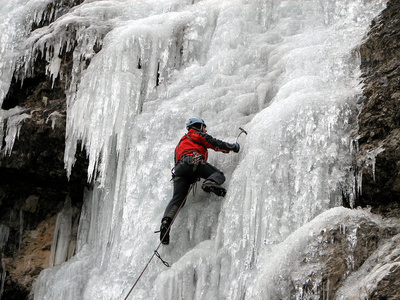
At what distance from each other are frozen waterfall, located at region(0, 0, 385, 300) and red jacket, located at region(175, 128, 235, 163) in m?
0.27

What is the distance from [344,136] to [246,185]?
1160mm

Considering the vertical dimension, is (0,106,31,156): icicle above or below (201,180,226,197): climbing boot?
above

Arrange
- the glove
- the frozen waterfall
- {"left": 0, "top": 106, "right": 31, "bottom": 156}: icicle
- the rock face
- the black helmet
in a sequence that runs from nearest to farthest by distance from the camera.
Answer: the rock face
the frozen waterfall
the glove
the black helmet
{"left": 0, "top": 106, "right": 31, "bottom": 156}: icicle

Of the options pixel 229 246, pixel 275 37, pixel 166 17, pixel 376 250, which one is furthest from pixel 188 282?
pixel 166 17

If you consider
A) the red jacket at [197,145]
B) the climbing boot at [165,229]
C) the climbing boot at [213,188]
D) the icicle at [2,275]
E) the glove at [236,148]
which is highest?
the red jacket at [197,145]

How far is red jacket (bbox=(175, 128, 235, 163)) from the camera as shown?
19.9ft

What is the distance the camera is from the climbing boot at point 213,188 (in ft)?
19.0

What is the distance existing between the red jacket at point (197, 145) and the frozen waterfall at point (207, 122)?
27 centimetres

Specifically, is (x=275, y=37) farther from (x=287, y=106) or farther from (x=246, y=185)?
(x=246, y=185)

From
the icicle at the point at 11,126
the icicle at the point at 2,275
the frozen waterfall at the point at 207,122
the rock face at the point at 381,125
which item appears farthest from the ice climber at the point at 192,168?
the icicle at the point at 2,275

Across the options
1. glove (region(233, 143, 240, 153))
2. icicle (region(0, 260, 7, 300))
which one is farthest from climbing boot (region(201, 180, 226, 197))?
icicle (region(0, 260, 7, 300))

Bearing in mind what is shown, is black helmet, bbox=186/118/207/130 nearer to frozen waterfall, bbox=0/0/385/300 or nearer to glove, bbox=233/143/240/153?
frozen waterfall, bbox=0/0/385/300

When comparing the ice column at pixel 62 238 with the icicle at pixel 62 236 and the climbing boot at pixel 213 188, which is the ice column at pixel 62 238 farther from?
the climbing boot at pixel 213 188

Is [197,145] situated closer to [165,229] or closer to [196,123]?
[196,123]
